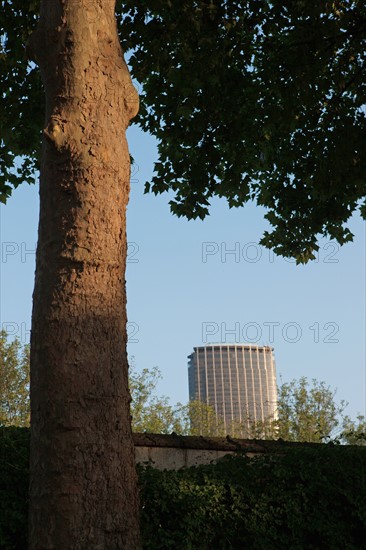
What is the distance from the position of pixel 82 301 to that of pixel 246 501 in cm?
433

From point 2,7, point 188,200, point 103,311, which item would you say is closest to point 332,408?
point 188,200

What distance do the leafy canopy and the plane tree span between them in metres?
0.03

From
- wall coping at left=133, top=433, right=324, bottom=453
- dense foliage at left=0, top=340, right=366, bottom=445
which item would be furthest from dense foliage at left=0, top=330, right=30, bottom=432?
wall coping at left=133, top=433, right=324, bottom=453

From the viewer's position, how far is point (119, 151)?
215 inches

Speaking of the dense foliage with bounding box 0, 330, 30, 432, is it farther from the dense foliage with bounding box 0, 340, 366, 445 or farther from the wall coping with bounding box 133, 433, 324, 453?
the wall coping with bounding box 133, 433, 324, 453

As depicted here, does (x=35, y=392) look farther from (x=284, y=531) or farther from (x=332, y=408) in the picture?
(x=332, y=408)

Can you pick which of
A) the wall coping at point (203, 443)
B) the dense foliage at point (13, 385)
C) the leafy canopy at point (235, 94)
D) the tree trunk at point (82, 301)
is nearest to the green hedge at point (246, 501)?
the wall coping at point (203, 443)

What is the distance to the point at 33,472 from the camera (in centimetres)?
479

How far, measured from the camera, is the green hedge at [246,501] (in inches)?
289

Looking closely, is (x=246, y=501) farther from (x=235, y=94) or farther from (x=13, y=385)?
(x=13, y=385)

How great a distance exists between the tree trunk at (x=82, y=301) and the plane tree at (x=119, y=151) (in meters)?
0.01

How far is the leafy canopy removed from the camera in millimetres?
11510

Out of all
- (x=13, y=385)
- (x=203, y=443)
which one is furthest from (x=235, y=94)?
(x=13, y=385)

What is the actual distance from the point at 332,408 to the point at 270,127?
3786cm
